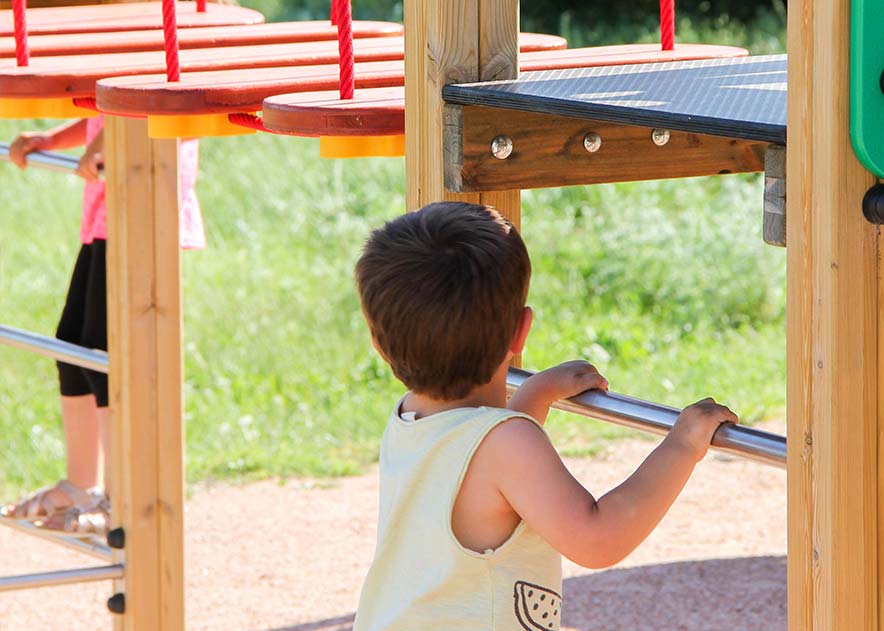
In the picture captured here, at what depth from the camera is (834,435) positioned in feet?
4.40

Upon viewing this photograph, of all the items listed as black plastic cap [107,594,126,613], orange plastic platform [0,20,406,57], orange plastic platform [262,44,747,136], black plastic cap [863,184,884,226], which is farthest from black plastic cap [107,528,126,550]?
black plastic cap [863,184,884,226]

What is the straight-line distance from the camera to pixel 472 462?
60.8 inches

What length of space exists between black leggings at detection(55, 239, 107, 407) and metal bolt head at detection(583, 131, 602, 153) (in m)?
2.10

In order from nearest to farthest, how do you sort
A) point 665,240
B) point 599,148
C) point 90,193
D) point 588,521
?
point 588,521, point 599,148, point 90,193, point 665,240

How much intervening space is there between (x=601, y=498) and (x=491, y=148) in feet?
1.62

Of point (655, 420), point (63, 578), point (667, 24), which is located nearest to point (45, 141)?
point (63, 578)

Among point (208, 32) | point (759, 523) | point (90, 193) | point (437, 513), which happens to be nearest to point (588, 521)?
point (437, 513)

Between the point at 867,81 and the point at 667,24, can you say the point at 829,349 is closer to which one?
the point at 867,81

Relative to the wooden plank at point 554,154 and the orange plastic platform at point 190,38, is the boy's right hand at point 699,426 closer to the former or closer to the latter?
the wooden plank at point 554,154

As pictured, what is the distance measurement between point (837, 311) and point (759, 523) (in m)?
3.32

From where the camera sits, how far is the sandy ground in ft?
13.1

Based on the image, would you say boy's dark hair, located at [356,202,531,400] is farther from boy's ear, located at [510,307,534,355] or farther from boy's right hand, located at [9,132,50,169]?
boy's right hand, located at [9,132,50,169]

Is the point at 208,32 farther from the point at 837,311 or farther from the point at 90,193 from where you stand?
the point at 837,311

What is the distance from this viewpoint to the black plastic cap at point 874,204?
1.29 meters
